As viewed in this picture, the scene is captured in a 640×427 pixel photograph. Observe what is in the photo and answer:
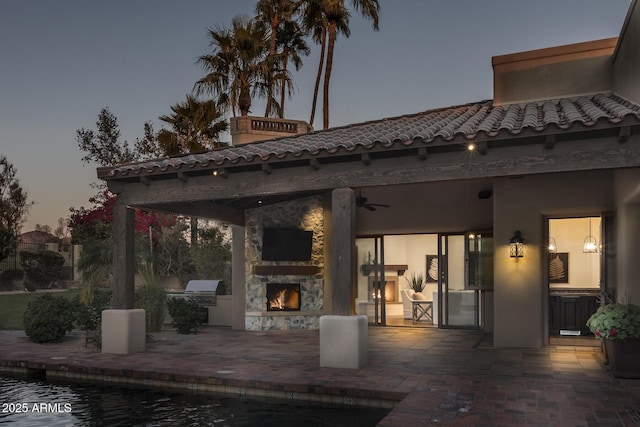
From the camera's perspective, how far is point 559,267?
13.1 m

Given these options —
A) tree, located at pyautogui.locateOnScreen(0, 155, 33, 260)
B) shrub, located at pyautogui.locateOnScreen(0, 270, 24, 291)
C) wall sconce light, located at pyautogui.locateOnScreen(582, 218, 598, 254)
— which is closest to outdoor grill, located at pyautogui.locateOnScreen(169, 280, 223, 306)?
wall sconce light, located at pyautogui.locateOnScreen(582, 218, 598, 254)

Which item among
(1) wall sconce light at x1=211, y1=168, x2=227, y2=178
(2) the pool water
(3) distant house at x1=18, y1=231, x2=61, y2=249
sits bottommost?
(2) the pool water

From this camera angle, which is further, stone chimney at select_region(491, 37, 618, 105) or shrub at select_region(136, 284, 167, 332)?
shrub at select_region(136, 284, 167, 332)

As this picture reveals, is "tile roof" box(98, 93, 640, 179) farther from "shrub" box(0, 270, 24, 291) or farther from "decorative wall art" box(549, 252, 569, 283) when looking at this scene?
"shrub" box(0, 270, 24, 291)

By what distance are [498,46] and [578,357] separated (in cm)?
1371

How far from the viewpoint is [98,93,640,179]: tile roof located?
23.4 ft

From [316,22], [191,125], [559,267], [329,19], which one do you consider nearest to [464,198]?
[559,267]

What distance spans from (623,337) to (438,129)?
3740mm

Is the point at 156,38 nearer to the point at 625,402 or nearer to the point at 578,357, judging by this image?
the point at 578,357

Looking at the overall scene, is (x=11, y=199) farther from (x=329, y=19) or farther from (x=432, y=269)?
(x=432, y=269)

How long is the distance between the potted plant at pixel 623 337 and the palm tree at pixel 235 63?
589 inches

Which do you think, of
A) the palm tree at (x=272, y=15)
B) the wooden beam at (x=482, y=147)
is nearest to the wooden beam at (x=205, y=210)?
the wooden beam at (x=482, y=147)

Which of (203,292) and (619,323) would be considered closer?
(619,323)

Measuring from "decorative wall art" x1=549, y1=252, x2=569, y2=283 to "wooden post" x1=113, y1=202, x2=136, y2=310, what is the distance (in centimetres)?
900
